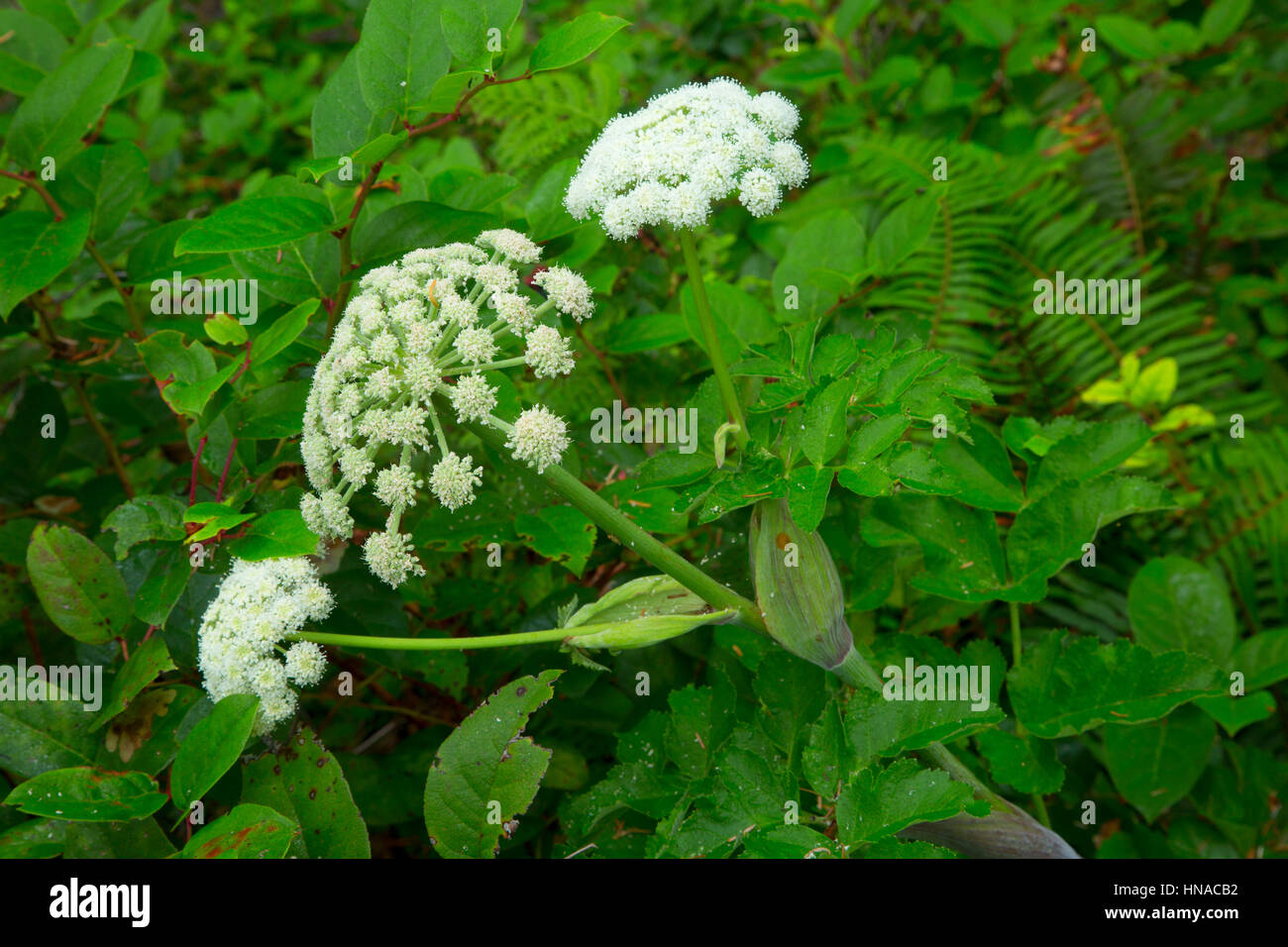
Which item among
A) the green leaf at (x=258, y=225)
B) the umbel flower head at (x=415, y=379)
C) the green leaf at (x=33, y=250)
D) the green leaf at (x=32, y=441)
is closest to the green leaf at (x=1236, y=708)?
the umbel flower head at (x=415, y=379)

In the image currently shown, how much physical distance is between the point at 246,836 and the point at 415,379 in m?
0.60

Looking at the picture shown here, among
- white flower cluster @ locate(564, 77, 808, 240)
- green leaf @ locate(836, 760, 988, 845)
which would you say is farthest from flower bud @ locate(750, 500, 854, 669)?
white flower cluster @ locate(564, 77, 808, 240)

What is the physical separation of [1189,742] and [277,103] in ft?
12.8

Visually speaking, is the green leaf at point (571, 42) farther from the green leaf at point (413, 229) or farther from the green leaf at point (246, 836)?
the green leaf at point (246, 836)

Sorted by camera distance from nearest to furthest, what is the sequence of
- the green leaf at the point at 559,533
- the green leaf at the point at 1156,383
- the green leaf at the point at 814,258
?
the green leaf at the point at 559,533 → the green leaf at the point at 814,258 → the green leaf at the point at 1156,383

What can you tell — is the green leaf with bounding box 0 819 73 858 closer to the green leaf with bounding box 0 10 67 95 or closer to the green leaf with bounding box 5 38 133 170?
the green leaf with bounding box 5 38 133 170

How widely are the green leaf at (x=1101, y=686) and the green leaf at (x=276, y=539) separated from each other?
3.51 ft

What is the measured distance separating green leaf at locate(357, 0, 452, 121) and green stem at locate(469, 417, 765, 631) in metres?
0.53

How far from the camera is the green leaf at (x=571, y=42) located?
1217 mm

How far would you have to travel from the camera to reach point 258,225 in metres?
1.23

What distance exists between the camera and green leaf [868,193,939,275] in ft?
5.28

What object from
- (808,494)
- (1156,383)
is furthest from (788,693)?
(1156,383)
